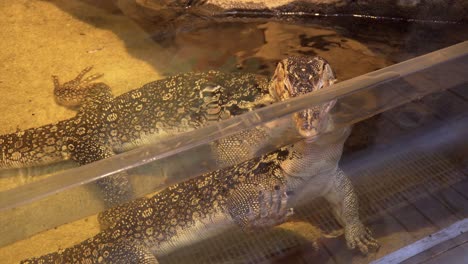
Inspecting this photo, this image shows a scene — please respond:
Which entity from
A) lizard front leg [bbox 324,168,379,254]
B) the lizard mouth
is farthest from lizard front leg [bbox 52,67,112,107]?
the lizard mouth

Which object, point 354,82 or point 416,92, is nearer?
point 354,82

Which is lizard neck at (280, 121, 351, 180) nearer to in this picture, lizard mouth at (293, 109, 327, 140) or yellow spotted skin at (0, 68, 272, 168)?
lizard mouth at (293, 109, 327, 140)

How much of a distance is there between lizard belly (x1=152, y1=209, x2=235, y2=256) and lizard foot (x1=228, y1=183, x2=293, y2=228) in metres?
0.06

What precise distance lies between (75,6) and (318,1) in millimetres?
2137

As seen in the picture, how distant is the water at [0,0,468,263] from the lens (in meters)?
3.46

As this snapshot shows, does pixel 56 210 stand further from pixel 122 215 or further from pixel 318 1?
pixel 318 1

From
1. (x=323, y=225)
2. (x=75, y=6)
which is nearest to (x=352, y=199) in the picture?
(x=323, y=225)

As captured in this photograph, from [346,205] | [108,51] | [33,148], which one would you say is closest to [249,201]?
[346,205]

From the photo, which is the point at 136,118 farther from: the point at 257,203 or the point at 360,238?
the point at 360,238

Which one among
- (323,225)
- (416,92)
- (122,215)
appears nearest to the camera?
(416,92)

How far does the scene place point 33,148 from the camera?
300cm

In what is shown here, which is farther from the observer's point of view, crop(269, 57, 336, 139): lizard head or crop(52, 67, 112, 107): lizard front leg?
crop(52, 67, 112, 107): lizard front leg

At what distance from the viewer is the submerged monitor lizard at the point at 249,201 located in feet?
7.54

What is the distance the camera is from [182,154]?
5.60 feet
